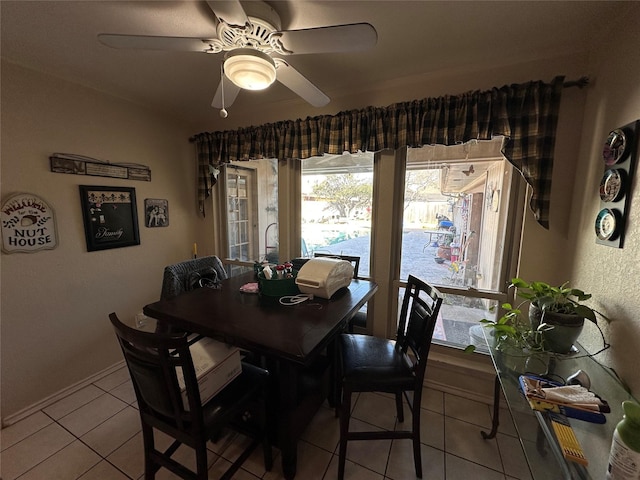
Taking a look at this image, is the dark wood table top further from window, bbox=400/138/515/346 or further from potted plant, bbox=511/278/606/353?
potted plant, bbox=511/278/606/353

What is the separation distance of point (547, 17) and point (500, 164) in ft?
2.73

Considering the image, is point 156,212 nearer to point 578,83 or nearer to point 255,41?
point 255,41

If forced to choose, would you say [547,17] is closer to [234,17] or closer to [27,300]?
[234,17]

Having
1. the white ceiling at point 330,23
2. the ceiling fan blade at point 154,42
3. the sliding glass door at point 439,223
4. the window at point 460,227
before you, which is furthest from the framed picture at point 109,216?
the window at point 460,227

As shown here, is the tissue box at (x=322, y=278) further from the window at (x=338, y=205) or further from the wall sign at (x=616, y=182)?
the wall sign at (x=616, y=182)

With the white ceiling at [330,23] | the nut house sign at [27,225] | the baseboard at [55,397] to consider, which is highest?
the white ceiling at [330,23]

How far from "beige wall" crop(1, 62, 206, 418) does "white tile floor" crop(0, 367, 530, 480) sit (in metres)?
0.36

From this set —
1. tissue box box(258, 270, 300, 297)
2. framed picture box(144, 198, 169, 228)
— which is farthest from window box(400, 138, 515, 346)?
framed picture box(144, 198, 169, 228)

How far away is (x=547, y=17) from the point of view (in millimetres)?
1316

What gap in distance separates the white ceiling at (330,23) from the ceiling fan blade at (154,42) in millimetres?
219

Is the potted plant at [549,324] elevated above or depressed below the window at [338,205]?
below

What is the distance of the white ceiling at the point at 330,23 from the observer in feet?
4.14

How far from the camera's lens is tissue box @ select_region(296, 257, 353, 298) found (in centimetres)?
159

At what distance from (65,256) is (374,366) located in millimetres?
2419
